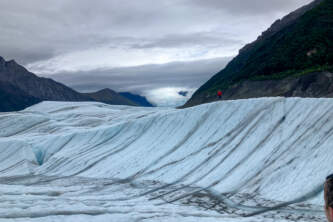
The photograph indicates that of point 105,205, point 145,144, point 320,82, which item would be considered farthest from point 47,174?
point 320,82

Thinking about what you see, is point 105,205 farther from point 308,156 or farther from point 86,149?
point 86,149

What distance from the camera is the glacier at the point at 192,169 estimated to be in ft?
34.8

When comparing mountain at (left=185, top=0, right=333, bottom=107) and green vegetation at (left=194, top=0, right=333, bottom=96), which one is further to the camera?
green vegetation at (left=194, top=0, right=333, bottom=96)

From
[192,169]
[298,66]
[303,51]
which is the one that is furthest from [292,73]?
[192,169]

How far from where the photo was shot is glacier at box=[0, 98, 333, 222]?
1061 cm

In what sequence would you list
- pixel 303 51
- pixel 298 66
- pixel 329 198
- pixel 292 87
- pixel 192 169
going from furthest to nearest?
pixel 303 51, pixel 298 66, pixel 292 87, pixel 192 169, pixel 329 198

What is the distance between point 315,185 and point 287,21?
11040 centimetres

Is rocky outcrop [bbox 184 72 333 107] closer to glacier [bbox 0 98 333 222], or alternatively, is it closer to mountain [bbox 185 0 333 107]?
mountain [bbox 185 0 333 107]

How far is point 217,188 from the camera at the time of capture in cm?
1327

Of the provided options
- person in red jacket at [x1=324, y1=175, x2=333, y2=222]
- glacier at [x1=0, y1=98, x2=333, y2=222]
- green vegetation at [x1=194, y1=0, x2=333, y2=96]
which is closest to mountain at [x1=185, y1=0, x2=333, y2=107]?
green vegetation at [x1=194, y1=0, x2=333, y2=96]

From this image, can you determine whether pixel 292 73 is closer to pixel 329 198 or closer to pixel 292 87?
pixel 292 87

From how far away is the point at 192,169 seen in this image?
15.8 m

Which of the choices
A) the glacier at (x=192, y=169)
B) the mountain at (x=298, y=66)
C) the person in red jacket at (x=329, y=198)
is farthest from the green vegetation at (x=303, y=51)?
the person in red jacket at (x=329, y=198)

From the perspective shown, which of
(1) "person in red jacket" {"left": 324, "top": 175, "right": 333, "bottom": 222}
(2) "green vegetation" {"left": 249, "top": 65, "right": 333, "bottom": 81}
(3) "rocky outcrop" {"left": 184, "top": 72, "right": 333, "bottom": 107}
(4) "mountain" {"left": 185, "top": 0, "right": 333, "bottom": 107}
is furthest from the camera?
(2) "green vegetation" {"left": 249, "top": 65, "right": 333, "bottom": 81}
